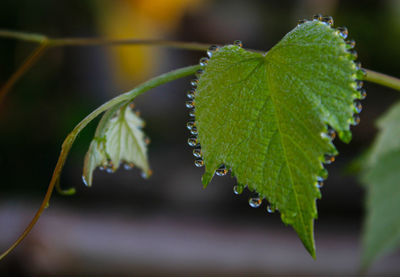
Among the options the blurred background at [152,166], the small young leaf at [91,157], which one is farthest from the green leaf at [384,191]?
the blurred background at [152,166]

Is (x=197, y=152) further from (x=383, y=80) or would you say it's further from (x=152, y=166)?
(x=152, y=166)

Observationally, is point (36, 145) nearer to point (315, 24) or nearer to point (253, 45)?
point (253, 45)

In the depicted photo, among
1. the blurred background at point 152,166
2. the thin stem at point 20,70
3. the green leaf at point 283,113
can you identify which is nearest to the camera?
the green leaf at point 283,113

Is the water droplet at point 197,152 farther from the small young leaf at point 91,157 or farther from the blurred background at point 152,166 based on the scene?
the blurred background at point 152,166

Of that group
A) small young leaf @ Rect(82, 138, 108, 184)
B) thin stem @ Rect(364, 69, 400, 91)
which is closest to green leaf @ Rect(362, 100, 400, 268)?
thin stem @ Rect(364, 69, 400, 91)

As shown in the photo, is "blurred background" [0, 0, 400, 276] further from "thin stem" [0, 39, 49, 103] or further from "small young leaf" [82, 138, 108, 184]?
"small young leaf" [82, 138, 108, 184]

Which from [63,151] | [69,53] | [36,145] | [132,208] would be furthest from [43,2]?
[63,151]
